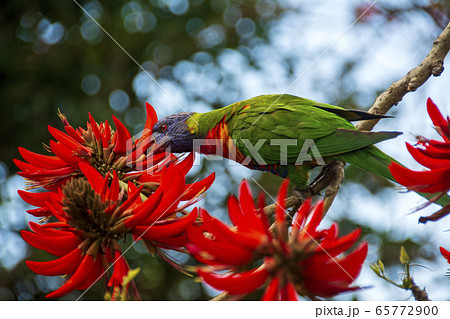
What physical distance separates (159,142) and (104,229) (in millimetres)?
507

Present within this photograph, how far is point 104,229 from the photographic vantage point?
2.32 feet

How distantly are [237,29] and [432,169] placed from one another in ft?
7.13

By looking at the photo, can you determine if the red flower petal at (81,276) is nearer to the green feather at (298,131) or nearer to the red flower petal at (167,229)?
the red flower petal at (167,229)

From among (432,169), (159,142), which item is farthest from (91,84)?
(432,169)

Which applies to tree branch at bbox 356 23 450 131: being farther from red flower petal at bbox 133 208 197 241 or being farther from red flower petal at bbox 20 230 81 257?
red flower petal at bbox 20 230 81 257

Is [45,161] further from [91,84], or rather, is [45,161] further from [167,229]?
Answer: [91,84]

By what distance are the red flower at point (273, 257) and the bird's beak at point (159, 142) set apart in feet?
1.52

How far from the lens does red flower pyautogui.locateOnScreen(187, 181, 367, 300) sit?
1.72 ft

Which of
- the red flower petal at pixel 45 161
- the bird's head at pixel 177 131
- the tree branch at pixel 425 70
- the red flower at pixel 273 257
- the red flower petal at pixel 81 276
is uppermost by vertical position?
the tree branch at pixel 425 70

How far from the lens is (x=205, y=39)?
265 centimetres

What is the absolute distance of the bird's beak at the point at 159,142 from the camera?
1032 millimetres

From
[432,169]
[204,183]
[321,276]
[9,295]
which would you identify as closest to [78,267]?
[204,183]

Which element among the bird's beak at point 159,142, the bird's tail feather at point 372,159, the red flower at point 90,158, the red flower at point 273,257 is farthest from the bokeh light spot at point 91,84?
the red flower at point 273,257

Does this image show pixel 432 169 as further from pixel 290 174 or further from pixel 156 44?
pixel 156 44
